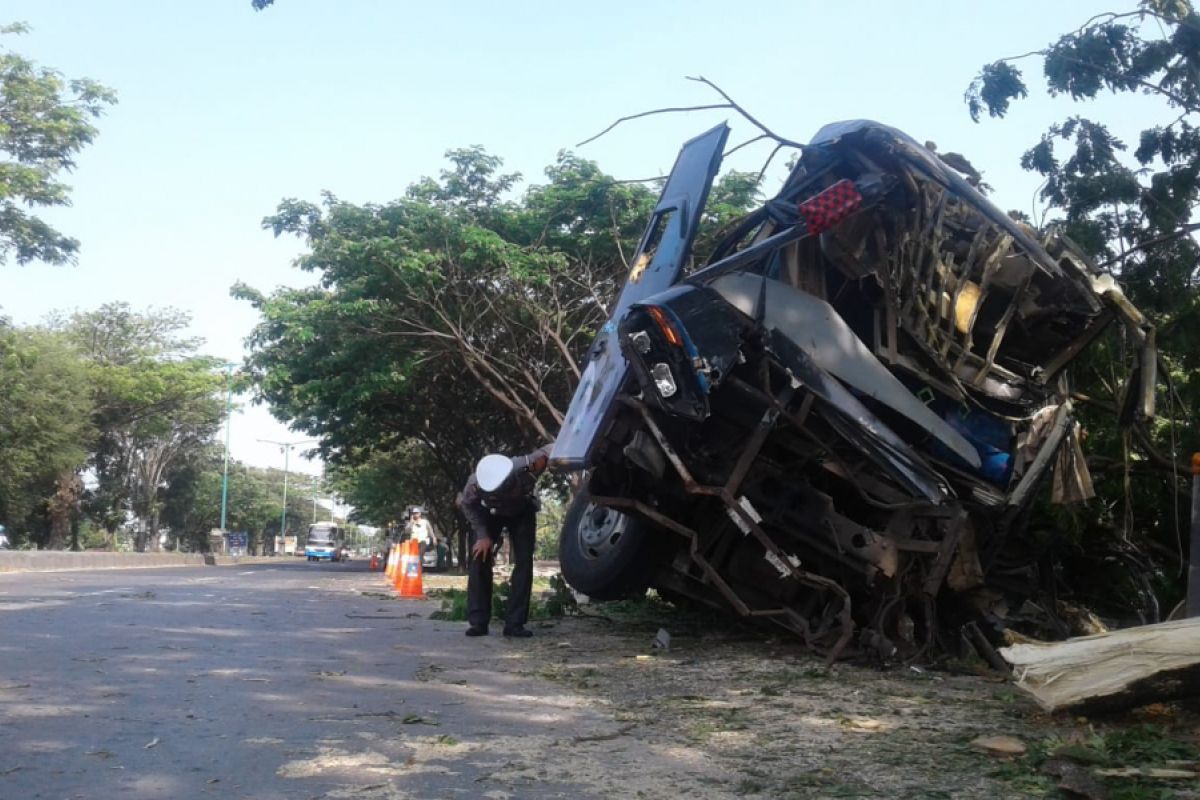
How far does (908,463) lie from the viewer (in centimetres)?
600

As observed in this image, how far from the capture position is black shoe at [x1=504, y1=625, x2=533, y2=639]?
7.95m

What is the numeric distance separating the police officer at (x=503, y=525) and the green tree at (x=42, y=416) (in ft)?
98.6

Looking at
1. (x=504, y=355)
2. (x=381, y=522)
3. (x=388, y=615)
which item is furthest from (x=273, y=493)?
(x=388, y=615)

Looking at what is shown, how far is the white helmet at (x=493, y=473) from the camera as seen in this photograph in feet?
26.0

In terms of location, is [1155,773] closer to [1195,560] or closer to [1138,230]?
[1195,560]

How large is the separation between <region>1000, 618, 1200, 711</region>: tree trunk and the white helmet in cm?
422

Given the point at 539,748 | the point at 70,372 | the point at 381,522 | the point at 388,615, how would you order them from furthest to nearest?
1. the point at 381,522
2. the point at 70,372
3. the point at 388,615
4. the point at 539,748

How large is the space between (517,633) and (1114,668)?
4692 mm

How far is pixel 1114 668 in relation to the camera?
408cm

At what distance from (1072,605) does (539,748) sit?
473 centimetres

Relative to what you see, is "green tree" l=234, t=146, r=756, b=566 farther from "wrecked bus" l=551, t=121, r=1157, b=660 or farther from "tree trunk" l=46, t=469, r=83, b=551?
"tree trunk" l=46, t=469, r=83, b=551

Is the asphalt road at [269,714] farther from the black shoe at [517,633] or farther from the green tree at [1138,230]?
the green tree at [1138,230]

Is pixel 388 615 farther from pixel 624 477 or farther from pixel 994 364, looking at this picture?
pixel 994 364

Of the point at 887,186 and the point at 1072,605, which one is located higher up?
the point at 887,186
